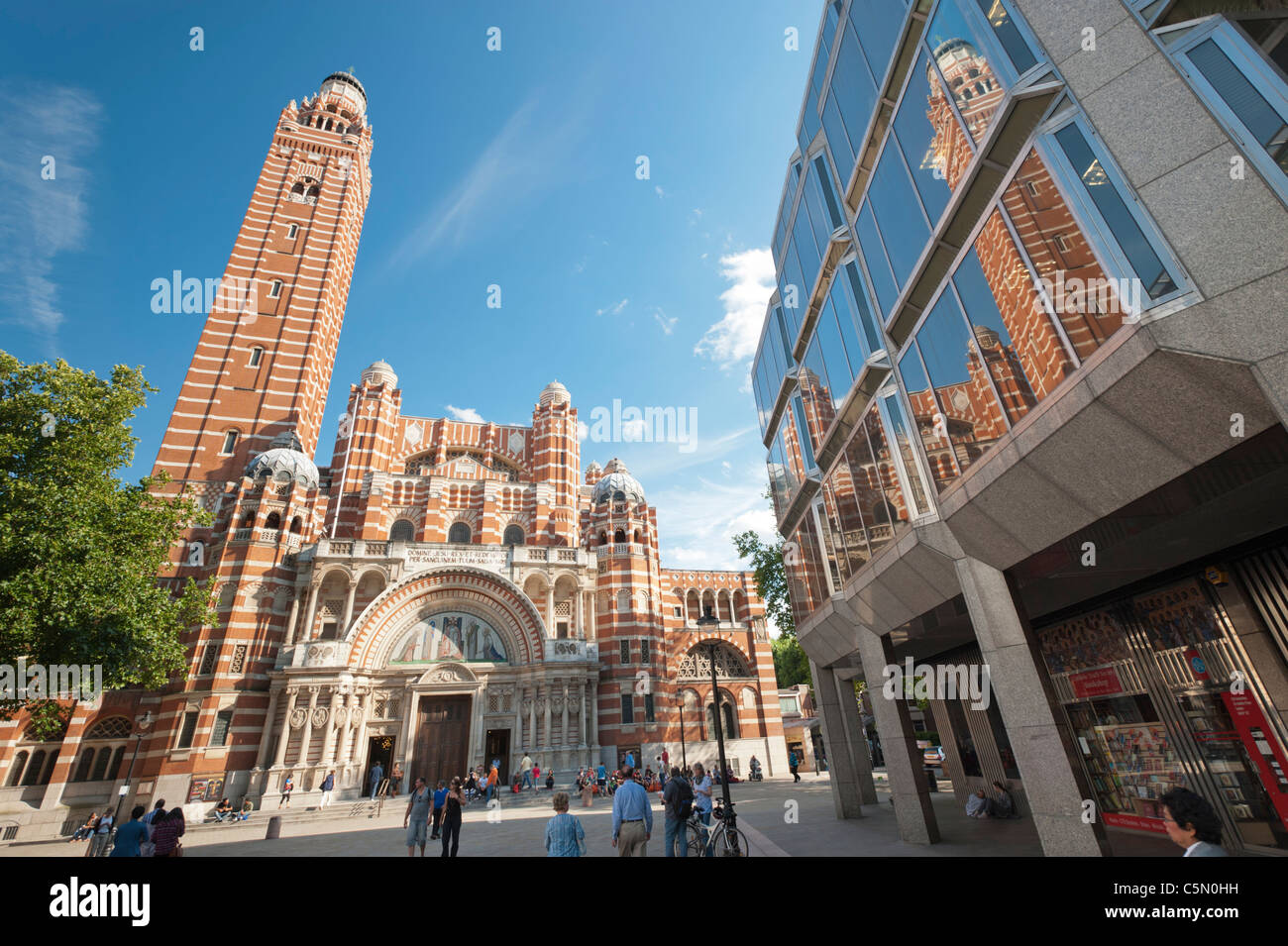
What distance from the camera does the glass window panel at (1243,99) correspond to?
4902 mm

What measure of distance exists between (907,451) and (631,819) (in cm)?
753

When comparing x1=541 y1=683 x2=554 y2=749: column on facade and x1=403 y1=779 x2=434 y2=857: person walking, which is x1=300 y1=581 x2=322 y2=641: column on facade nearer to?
x1=541 y1=683 x2=554 y2=749: column on facade

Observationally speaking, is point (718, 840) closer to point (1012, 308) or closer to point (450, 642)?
point (1012, 308)

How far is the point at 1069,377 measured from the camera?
6.22 metres

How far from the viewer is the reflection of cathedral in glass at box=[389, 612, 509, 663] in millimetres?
29594

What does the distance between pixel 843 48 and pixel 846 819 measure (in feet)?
60.4

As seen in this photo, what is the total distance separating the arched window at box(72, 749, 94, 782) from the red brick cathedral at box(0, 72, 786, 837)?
0.29ft

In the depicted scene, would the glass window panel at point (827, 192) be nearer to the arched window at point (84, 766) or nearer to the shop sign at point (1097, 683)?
the shop sign at point (1097, 683)

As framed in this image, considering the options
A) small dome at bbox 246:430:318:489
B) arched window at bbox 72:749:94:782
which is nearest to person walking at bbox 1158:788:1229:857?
small dome at bbox 246:430:318:489

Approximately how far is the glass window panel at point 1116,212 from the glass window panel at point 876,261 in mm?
3963

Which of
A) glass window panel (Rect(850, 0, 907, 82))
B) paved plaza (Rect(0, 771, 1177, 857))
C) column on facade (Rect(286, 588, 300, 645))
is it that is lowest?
paved plaza (Rect(0, 771, 1177, 857))

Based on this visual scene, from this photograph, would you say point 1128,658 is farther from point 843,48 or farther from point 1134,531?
point 843,48

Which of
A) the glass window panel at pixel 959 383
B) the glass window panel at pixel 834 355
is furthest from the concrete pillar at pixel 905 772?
the glass window panel at pixel 834 355
